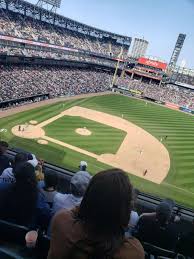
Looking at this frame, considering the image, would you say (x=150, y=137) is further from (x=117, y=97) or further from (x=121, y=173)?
(x=121, y=173)

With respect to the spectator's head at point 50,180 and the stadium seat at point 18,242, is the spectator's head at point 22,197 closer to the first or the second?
the stadium seat at point 18,242

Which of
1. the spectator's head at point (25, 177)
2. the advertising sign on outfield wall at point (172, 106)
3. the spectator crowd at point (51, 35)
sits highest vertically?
the spectator's head at point (25, 177)

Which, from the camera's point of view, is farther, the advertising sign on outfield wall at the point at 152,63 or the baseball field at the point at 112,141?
the advertising sign on outfield wall at the point at 152,63

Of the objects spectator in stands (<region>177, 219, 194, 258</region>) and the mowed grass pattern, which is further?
the mowed grass pattern

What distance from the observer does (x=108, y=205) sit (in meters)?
3.02

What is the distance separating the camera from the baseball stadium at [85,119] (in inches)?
307

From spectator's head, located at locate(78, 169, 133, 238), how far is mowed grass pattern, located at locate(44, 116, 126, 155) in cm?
3309

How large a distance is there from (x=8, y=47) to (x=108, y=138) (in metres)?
28.2

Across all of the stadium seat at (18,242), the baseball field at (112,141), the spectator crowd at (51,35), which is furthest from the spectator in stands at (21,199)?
the spectator crowd at (51,35)

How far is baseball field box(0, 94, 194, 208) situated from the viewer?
3222 cm

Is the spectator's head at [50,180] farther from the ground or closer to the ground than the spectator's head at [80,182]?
closer to the ground

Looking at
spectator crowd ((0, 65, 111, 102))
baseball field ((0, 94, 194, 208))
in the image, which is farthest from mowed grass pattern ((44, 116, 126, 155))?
spectator crowd ((0, 65, 111, 102))

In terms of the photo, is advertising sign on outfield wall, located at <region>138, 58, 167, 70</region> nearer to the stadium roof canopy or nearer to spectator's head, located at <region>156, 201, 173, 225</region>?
the stadium roof canopy

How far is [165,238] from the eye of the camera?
6.21 meters
